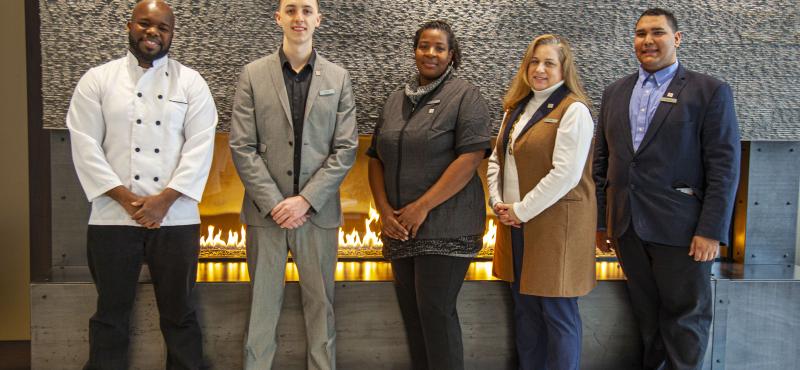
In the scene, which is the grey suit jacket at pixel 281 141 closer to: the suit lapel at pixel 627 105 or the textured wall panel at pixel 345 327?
the textured wall panel at pixel 345 327

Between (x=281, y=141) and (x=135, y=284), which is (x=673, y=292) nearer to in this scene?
(x=281, y=141)

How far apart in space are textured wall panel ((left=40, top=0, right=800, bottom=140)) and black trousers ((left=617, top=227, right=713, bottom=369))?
920 millimetres

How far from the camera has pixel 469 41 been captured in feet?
10.6

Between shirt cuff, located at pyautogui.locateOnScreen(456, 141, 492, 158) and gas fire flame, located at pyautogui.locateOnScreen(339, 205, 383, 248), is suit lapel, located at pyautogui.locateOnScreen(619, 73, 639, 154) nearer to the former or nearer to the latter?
shirt cuff, located at pyautogui.locateOnScreen(456, 141, 492, 158)

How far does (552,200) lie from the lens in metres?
2.55

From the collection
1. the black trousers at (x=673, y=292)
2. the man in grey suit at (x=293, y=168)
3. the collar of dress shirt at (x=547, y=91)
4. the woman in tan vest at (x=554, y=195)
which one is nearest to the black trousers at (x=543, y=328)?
the woman in tan vest at (x=554, y=195)

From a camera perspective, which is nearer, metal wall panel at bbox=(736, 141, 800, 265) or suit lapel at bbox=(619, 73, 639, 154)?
suit lapel at bbox=(619, 73, 639, 154)

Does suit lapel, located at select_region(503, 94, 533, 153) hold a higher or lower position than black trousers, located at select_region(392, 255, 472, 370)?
higher

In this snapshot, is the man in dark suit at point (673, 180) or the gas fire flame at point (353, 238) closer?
the man in dark suit at point (673, 180)

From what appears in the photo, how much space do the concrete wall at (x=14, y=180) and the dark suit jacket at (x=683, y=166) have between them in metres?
3.06

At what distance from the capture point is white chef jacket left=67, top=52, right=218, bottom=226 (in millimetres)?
2521

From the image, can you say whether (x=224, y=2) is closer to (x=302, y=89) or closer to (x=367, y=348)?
(x=302, y=89)

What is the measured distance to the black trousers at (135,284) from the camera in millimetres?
2562

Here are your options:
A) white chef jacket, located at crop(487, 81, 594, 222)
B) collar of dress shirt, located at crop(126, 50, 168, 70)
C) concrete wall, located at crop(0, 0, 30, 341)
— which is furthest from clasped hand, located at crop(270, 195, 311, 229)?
concrete wall, located at crop(0, 0, 30, 341)
